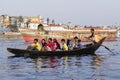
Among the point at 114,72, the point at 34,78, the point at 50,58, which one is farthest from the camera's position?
the point at 50,58

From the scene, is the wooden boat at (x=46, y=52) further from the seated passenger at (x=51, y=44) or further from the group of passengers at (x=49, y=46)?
the seated passenger at (x=51, y=44)

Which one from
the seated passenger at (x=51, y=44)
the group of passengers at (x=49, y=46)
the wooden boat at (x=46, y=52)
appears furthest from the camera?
the seated passenger at (x=51, y=44)

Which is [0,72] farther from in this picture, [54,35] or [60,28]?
[60,28]

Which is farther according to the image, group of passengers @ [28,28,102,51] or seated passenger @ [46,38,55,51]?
seated passenger @ [46,38,55,51]

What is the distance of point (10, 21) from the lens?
17125cm

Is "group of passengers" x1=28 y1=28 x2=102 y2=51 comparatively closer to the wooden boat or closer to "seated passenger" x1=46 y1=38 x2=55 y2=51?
"seated passenger" x1=46 y1=38 x2=55 y2=51

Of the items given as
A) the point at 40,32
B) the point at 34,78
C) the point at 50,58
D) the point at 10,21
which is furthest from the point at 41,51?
the point at 10,21

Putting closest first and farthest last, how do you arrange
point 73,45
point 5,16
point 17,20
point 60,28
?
point 73,45 < point 60,28 < point 17,20 < point 5,16

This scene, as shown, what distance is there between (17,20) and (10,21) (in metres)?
11.1

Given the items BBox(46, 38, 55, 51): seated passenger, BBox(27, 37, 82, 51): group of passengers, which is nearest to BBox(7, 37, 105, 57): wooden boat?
BBox(27, 37, 82, 51): group of passengers

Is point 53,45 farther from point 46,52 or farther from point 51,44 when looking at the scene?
point 46,52

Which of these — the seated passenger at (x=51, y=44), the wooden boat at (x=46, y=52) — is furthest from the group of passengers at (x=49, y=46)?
the wooden boat at (x=46, y=52)

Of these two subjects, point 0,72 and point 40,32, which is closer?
point 0,72

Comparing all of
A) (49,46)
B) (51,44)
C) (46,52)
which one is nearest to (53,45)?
(51,44)
